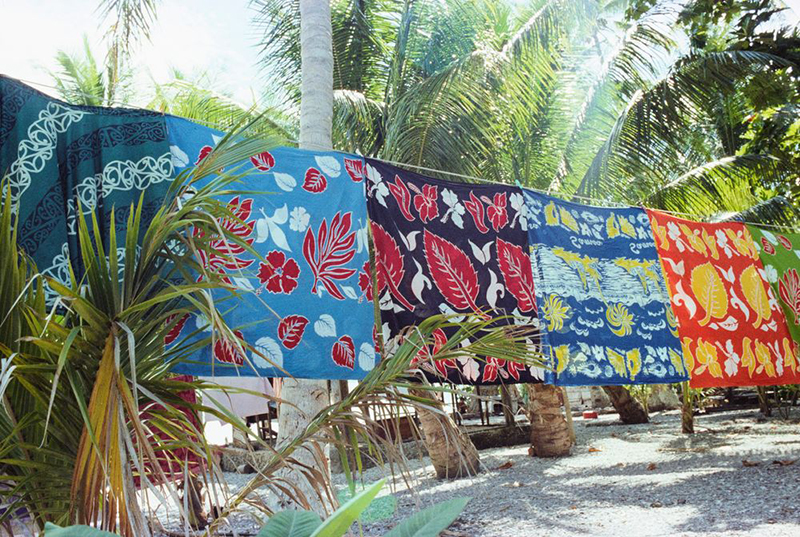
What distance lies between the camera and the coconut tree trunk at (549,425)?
25.4ft

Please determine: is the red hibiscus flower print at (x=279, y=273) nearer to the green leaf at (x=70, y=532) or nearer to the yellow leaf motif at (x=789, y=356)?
the green leaf at (x=70, y=532)

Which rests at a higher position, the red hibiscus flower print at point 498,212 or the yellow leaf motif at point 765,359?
the red hibiscus flower print at point 498,212

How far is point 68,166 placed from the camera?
8.07ft

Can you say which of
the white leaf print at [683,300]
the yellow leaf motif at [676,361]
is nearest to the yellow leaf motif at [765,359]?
the white leaf print at [683,300]

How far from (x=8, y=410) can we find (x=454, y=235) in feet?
7.63

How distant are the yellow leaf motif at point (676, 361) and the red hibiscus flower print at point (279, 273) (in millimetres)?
2525

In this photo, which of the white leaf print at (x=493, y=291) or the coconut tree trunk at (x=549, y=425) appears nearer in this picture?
the white leaf print at (x=493, y=291)

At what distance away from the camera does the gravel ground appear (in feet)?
14.4

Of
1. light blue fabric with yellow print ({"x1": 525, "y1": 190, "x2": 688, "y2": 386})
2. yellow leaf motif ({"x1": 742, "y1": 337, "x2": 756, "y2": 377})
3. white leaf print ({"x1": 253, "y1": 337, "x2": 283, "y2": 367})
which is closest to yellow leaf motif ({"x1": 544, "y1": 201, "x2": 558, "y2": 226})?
light blue fabric with yellow print ({"x1": 525, "y1": 190, "x2": 688, "y2": 386})

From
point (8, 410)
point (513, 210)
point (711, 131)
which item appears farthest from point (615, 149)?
point (8, 410)

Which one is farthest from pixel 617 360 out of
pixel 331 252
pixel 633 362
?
pixel 331 252

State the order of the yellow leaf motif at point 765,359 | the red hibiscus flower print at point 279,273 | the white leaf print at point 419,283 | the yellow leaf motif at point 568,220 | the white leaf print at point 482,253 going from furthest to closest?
the yellow leaf motif at point 765,359
the yellow leaf motif at point 568,220
the white leaf print at point 482,253
the white leaf print at point 419,283
the red hibiscus flower print at point 279,273

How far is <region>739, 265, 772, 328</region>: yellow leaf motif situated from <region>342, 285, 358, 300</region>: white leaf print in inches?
118

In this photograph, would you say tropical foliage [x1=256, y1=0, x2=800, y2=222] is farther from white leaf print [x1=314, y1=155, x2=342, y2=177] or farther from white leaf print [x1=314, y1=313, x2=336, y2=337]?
white leaf print [x1=314, y1=313, x2=336, y2=337]
